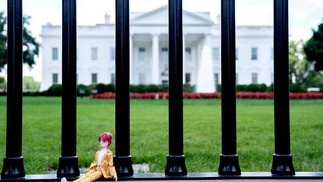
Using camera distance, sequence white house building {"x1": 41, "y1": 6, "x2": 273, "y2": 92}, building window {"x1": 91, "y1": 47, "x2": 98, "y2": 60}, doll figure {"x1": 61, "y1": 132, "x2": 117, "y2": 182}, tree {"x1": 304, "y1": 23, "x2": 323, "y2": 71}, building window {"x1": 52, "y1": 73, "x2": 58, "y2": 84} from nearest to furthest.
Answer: doll figure {"x1": 61, "y1": 132, "x2": 117, "y2": 182}
tree {"x1": 304, "y1": 23, "x2": 323, "y2": 71}
white house building {"x1": 41, "y1": 6, "x2": 273, "y2": 92}
building window {"x1": 52, "y1": 73, "x2": 58, "y2": 84}
building window {"x1": 91, "y1": 47, "x2": 98, "y2": 60}

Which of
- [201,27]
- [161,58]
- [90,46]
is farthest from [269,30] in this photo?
[90,46]

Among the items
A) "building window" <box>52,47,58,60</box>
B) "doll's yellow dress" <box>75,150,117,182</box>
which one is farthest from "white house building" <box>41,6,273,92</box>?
"doll's yellow dress" <box>75,150,117,182</box>

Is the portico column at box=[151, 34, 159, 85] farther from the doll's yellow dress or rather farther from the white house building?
the doll's yellow dress

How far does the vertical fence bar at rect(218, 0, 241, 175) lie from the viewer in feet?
7.44

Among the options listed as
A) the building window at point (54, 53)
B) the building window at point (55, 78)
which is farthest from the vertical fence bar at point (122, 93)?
the building window at point (54, 53)

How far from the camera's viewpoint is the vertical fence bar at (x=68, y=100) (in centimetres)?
224

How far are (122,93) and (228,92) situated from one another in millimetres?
638

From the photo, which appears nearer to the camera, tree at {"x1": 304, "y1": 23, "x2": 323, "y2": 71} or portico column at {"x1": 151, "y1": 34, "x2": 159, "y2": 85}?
tree at {"x1": 304, "y1": 23, "x2": 323, "y2": 71}

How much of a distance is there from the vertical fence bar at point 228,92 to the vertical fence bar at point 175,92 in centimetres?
26

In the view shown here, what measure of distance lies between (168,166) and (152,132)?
4.57 meters

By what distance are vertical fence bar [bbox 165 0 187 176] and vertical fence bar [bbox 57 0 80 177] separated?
1.90 ft

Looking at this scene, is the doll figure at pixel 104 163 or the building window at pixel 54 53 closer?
the doll figure at pixel 104 163

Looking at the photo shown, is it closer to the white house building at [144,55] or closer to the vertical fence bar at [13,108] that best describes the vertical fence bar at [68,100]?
the vertical fence bar at [13,108]

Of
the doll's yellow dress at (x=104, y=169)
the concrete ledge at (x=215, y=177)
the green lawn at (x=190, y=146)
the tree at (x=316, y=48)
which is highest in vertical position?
the tree at (x=316, y=48)
